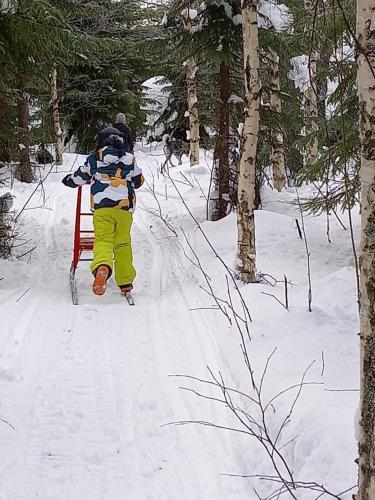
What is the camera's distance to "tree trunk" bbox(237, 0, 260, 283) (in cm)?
618

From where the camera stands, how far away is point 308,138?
27.1ft

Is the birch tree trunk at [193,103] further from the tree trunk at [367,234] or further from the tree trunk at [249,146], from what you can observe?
the tree trunk at [367,234]

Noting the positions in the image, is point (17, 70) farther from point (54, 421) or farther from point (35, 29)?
point (54, 421)

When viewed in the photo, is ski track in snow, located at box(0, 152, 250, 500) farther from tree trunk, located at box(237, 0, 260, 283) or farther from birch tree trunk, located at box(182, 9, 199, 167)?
birch tree trunk, located at box(182, 9, 199, 167)

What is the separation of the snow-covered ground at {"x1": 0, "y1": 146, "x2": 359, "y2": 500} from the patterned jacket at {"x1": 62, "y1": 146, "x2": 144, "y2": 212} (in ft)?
3.82

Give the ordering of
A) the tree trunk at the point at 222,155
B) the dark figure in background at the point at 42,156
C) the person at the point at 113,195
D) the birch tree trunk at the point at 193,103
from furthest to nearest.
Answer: the dark figure in background at the point at 42,156, the birch tree trunk at the point at 193,103, the tree trunk at the point at 222,155, the person at the point at 113,195

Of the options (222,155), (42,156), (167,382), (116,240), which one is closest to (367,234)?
(167,382)

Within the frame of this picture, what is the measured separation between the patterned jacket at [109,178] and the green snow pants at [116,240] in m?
0.11

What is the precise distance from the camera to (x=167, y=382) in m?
4.49

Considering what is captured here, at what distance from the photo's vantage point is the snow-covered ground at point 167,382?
3.26 m

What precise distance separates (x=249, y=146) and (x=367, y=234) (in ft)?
14.8

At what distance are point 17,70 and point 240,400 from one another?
19.9 ft

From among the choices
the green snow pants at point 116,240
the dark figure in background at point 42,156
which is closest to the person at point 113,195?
the green snow pants at point 116,240

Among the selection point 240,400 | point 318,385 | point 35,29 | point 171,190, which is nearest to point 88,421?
point 240,400
